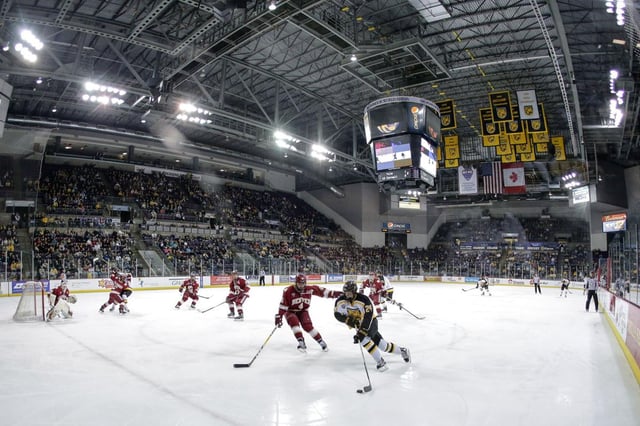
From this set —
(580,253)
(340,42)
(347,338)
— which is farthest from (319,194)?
(347,338)

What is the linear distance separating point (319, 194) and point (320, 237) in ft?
20.9

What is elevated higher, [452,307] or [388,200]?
[388,200]

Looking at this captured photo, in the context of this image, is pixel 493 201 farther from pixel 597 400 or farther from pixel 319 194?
→ pixel 597 400

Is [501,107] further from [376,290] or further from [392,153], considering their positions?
[376,290]

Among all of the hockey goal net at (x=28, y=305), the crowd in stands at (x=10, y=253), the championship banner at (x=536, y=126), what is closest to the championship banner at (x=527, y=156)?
the championship banner at (x=536, y=126)

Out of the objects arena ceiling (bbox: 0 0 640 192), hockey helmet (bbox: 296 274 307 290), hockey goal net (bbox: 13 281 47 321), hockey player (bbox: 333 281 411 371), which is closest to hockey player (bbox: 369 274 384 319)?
hockey helmet (bbox: 296 274 307 290)

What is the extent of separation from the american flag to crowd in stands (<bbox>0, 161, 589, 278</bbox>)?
9880 mm

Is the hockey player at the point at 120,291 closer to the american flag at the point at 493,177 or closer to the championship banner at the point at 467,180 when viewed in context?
the championship banner at the point at 467,180

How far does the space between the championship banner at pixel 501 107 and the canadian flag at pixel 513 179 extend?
700cm

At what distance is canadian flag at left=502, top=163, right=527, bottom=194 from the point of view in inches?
859

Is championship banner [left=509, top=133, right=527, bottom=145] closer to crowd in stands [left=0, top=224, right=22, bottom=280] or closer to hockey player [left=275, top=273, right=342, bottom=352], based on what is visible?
hockey player [left=275, top=273, right=342, bottom=352]

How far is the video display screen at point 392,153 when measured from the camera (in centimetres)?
1401

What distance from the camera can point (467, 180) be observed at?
72.6ft

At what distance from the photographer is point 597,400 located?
195 inches
